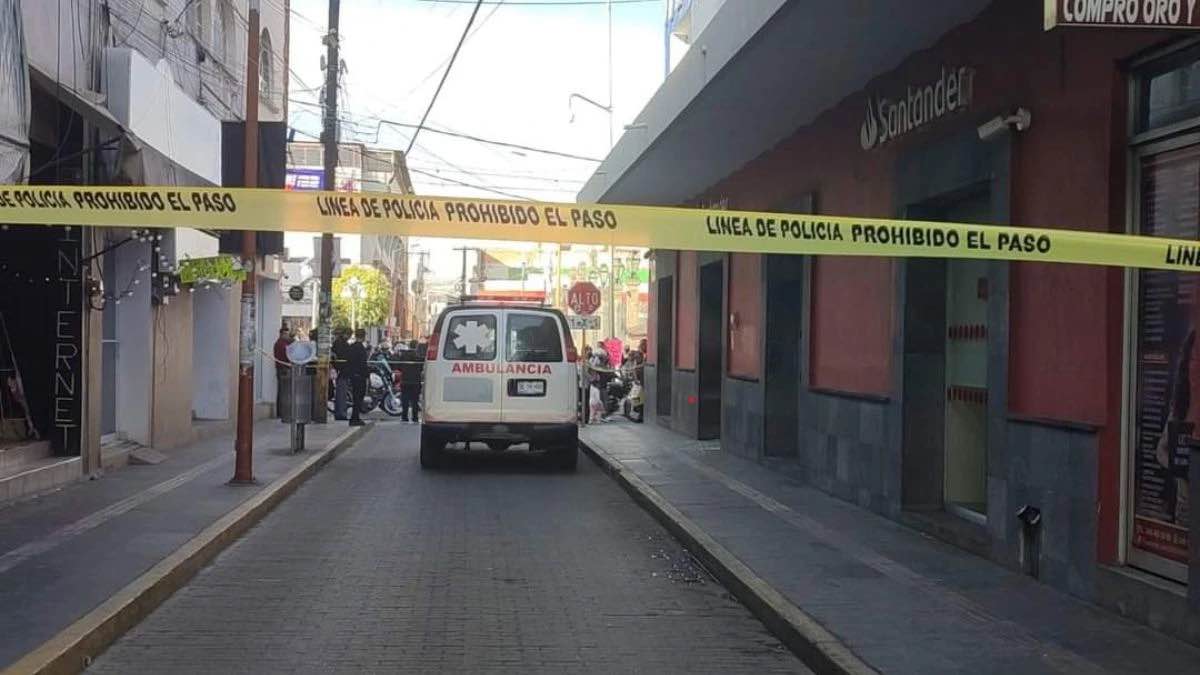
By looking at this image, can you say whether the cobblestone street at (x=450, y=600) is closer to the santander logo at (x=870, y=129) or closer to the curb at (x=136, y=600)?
the curb at (x=136, y=600)

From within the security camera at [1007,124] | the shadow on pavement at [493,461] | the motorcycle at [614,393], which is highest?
the security camera at [1007,124]

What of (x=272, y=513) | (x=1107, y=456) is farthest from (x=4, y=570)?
(x=1107, y=456)

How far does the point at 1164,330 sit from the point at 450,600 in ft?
15.9

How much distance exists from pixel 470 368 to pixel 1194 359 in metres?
10.1

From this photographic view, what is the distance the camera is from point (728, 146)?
15.0 meters

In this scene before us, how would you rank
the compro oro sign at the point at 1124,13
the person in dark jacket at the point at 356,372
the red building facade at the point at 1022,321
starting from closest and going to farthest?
the compro oro sign at the point at 1124,13 → the red building facade at the point at 1022,321 → the person in dark jacket at the point at 356,372

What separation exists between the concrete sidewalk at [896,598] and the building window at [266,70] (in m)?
13.7

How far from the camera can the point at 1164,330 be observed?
6754mm

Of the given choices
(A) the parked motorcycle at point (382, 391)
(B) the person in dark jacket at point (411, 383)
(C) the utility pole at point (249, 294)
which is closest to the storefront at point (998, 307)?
(C) the utility pole at point (249, 294)

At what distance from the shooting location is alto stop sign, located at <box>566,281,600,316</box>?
2366 centimetres

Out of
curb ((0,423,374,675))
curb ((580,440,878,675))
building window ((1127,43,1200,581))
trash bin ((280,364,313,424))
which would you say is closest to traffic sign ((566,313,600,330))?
trash bin ((280,364,313,424))

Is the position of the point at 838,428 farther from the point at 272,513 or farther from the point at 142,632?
the point at 142,632

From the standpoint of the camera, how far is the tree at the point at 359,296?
53.9 m

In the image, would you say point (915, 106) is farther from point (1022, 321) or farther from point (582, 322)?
point (582, 322)
